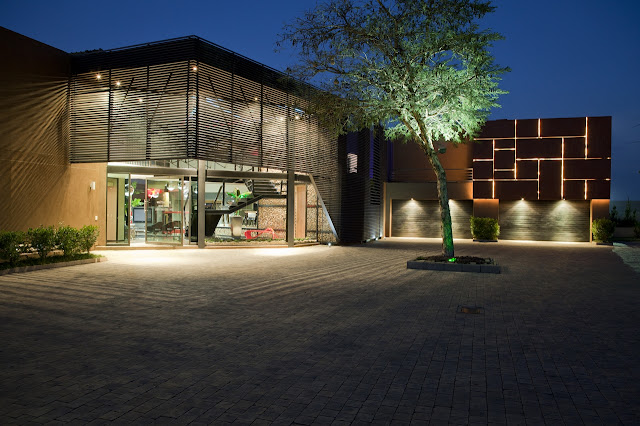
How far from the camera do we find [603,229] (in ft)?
84.6

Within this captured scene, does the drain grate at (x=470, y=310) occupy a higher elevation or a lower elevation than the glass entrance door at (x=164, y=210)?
lower

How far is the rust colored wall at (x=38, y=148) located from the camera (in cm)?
1537

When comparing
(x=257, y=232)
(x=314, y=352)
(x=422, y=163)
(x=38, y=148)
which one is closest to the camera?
(x=314, y=352)

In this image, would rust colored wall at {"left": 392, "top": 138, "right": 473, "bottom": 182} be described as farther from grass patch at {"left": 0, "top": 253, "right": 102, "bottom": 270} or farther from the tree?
grass patch at {"left": 0, "top": 253, "right": 102, "bottom": 270}

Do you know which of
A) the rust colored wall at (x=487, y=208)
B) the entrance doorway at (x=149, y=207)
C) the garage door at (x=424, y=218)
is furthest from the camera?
the garage door at (x=424, y=218)

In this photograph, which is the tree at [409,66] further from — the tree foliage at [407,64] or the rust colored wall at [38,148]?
the rust colored wall at [38,148]

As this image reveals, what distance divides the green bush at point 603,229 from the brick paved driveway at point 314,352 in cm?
1683

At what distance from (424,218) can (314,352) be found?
26.2 m

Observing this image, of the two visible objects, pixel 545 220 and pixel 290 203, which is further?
pixel 545 220

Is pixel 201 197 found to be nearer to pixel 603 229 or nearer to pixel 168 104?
pixel 168 104

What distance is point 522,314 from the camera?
7.77m

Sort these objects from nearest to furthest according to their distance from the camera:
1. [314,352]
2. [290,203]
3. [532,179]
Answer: [314,352] → [290,203] → [532,179]

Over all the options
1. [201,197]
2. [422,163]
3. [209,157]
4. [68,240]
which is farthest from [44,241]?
[422,163]

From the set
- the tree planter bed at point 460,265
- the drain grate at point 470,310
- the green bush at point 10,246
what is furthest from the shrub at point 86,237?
the drain grate at point 470,310
